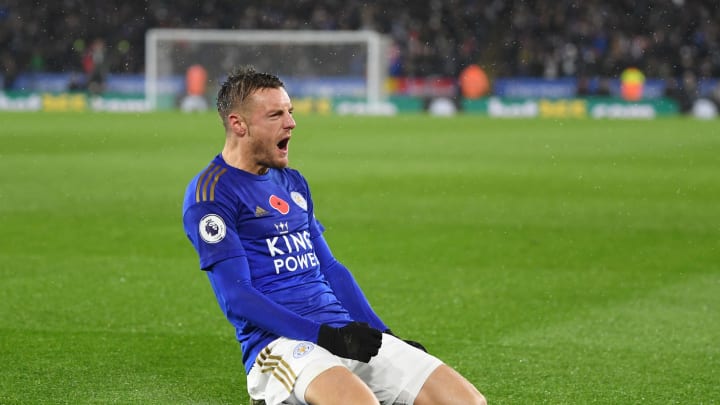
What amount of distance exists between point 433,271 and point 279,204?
191 inches

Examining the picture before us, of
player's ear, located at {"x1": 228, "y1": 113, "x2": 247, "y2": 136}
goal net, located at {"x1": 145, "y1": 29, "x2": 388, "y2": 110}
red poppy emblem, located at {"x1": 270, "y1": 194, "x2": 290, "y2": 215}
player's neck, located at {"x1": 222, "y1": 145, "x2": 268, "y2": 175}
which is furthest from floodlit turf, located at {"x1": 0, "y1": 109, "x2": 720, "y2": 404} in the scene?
goal net, located at {"x1": 145, "y1": 29, "x2": 388, "y2": 110}

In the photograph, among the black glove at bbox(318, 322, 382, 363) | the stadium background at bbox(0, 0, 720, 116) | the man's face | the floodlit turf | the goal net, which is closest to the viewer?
the black glove at bbox(318, 322, 382, 363)

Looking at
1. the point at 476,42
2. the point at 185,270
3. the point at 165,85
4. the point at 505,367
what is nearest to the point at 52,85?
the point at 165,85

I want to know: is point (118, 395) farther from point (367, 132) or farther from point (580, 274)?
point (367, 132)

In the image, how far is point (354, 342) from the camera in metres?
3.95

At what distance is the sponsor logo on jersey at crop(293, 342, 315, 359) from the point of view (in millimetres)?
4004

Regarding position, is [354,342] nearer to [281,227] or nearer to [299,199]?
[281,227]

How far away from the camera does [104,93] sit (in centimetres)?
3734

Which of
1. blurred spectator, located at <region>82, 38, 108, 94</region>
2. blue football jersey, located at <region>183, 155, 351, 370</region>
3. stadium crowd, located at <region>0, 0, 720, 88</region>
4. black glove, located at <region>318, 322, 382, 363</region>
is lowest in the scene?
blurred spectator, located at <region>82, 38, 108, 94</region>

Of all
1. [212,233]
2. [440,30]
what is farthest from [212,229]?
[440,30]

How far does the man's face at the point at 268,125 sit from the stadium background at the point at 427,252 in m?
1.61

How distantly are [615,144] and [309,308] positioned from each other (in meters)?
18.9

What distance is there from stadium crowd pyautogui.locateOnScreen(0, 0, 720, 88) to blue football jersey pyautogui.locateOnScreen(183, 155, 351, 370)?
31488 millimetres

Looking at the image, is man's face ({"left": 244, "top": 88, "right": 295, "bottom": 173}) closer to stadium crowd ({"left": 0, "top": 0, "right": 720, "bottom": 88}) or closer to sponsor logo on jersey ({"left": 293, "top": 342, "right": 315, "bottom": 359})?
sponsor logo on jersey ({"left": 293, "top": 342, "right": 315, "bottom": 359})
